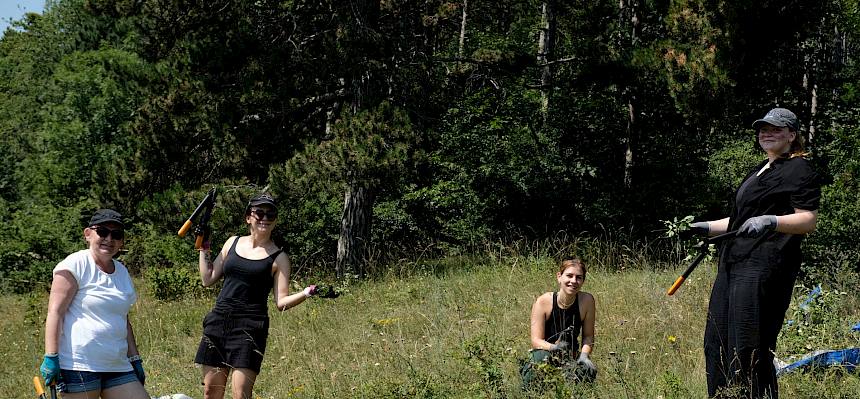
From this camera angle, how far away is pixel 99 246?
13.4ft

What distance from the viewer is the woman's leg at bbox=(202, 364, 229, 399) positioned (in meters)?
4.64

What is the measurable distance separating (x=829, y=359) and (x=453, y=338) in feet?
9.09

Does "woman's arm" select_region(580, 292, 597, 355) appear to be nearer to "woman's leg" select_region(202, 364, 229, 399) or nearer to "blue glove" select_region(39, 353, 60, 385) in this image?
"woman's leg" select_region(202, 364, 229, 399)

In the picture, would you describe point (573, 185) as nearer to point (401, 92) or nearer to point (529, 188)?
point (529, 188)

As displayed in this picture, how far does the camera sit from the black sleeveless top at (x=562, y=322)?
477 cm

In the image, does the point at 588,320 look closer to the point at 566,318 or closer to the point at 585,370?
the point at 566,318

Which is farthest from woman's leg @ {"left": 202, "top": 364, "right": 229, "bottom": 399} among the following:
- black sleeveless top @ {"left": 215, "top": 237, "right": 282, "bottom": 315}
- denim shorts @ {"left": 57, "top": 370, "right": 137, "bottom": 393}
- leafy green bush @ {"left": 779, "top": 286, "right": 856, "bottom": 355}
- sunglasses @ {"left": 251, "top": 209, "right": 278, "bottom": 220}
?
leafy green bush @ {"left": 779, "top": 286, "right": 856, "bottom": 355}

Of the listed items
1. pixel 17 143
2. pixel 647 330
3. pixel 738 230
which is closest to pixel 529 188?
pixel 647 330

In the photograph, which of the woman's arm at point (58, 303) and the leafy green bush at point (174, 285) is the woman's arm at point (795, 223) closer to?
the woman's arm at point (58, 303)

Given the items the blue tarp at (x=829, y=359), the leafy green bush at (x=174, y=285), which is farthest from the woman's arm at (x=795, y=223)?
the leafy green bush at (x=174, y=285)

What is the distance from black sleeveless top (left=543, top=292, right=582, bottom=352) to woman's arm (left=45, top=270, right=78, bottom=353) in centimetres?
253

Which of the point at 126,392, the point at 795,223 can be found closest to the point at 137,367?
the point at 126,392

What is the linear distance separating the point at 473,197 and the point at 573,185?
72.6 inches

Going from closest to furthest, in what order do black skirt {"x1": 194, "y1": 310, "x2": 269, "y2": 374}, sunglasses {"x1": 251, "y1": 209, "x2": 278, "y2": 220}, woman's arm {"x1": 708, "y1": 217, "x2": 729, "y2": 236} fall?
woman's arm {"x1": 708, "y1": 217, "x2": 729, "y2": 236}
black skirt {"x1": 194, "y1": 310, "x2": 269, "y2": 374}
sunglasses {"x1": 251, "y1": 209, "x2": 278, "y2": 220}
